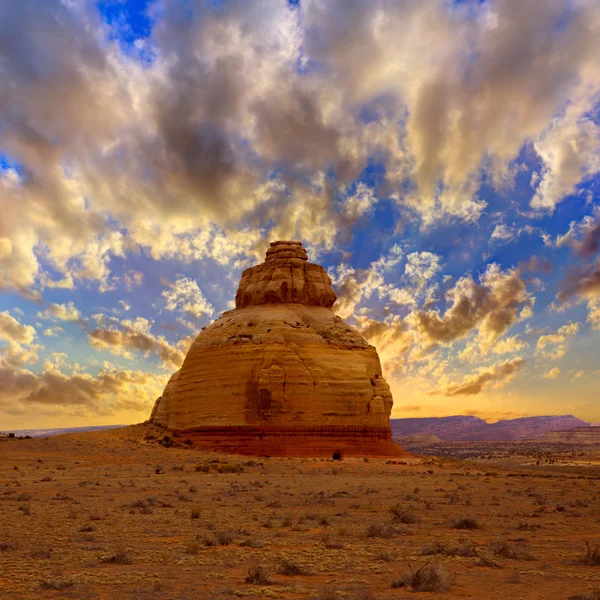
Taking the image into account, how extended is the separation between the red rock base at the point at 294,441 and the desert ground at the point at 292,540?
19.2m

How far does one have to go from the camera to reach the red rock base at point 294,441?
4572 cm

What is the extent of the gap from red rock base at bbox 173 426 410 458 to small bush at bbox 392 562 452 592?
37.1 metres

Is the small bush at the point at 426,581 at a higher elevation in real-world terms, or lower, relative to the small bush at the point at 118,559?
lower

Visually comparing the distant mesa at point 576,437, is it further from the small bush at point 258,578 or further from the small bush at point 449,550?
the small bush at point 258,578

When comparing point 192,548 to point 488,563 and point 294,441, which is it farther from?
point 294,441

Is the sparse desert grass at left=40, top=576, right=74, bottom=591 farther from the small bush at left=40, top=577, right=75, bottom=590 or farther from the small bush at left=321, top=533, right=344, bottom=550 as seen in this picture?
the small bush at left=321, top=533, right=344, bottom=550

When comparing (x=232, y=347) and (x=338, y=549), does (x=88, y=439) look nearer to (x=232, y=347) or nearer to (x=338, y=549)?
(x=232, y=347)

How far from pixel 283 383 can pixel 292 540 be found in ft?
117

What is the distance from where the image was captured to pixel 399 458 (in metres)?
48.4

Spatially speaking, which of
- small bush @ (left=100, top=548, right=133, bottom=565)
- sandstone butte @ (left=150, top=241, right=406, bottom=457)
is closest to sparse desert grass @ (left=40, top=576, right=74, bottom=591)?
small bush @ (left=100, top=548, right=133, bottom=565)

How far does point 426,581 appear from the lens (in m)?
8.23

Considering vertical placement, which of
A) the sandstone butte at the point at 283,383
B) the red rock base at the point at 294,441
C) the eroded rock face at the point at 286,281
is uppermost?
the eroded rock face at the point at 286,281

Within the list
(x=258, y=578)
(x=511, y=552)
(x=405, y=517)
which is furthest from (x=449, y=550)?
(x=258, y=578)

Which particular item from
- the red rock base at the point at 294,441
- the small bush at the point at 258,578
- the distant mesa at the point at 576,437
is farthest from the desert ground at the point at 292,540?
the distant mesa at the point at 576,437
